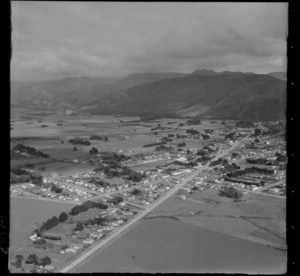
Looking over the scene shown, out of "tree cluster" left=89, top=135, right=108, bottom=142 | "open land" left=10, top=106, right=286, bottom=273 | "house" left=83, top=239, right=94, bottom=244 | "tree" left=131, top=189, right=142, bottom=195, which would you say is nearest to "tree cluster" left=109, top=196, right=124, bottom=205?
"open land" left=10, top=106, right=286, bottom=273

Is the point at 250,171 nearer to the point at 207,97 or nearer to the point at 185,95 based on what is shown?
the point at 207,97

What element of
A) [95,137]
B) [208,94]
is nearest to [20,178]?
[95,137]

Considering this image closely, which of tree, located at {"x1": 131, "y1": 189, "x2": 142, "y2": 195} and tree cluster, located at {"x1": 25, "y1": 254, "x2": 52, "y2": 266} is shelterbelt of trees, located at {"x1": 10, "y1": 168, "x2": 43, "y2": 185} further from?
tree cluster, located at {"x1": 25, "y1": 254, "x2": 52, "y2": 266}

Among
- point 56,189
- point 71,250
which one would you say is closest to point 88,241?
point 71,250

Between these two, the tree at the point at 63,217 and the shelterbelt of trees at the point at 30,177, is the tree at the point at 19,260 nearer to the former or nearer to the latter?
the tree at the point at 63,217
